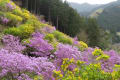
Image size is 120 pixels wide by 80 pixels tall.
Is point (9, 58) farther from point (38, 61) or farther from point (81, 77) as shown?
point (81, 77)

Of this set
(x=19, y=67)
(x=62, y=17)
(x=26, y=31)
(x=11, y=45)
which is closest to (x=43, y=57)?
(x=19, y=67)

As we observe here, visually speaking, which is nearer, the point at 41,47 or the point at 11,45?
the point at 11,45

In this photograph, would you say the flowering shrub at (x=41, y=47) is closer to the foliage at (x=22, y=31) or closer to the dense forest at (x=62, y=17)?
the foliage at (x=22, y=31)

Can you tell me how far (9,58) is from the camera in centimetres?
550

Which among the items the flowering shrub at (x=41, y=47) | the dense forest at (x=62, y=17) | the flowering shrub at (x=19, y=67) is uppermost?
the flowering shrub at (x=19, y=67)

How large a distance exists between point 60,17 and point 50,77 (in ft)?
112

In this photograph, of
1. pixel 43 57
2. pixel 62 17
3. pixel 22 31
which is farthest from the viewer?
pixel 62 17

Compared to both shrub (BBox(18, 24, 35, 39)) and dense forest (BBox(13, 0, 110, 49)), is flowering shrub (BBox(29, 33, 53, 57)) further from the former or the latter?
dense forest (BBox(13, 0, 110, 49))

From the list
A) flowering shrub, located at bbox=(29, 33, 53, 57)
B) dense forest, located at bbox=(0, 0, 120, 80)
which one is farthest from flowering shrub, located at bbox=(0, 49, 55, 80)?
flowering shrub, located at bbox=(29, 33, 53, 57)

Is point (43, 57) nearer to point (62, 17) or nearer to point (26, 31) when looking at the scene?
point (26, 31)

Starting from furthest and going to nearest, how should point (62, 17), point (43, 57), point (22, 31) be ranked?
point (62, 17), point (22, 31), point (43, 57)

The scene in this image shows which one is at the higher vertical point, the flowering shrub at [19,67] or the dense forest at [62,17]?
the flowering shrub at [19,67]

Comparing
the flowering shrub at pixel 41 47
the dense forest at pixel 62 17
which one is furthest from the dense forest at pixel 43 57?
the dense forest at pixel 62 17

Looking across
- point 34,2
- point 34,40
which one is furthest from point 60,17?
point 34,40
